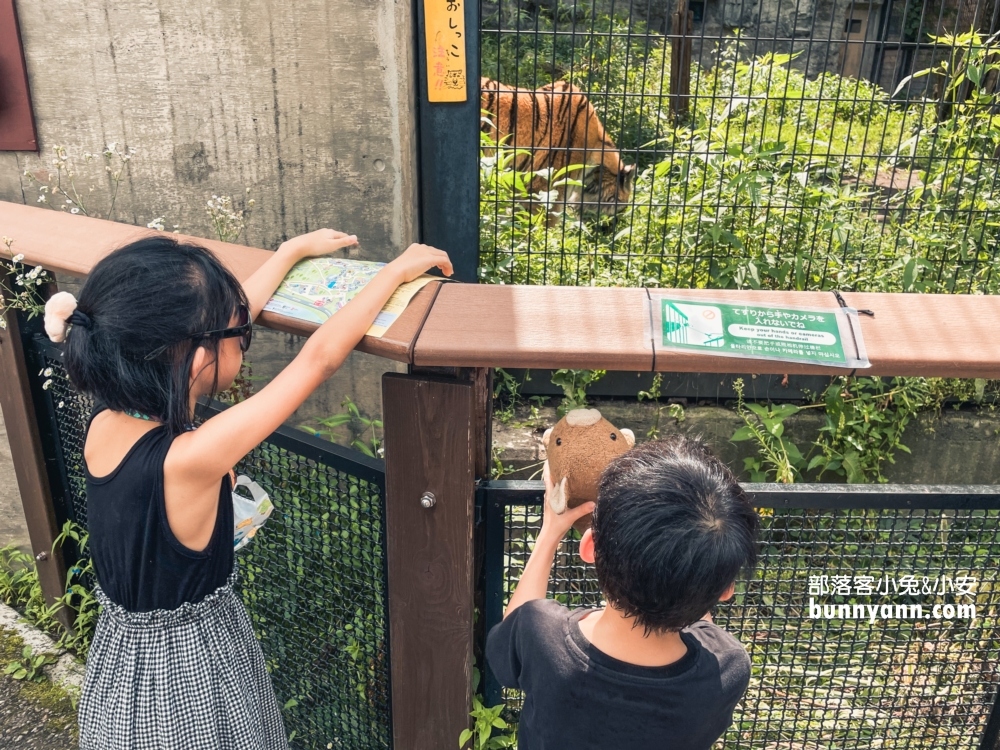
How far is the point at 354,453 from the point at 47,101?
2.43 meters

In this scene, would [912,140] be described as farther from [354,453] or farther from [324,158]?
[354,453]

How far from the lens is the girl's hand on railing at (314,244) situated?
181 centimetres

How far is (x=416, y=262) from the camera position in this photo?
5.58 ft

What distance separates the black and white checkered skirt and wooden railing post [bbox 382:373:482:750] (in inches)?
12.8

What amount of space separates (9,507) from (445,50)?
2544 mm

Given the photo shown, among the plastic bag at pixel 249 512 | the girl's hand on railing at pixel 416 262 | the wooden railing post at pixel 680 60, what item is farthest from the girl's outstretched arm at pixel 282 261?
the wooden railing post at pixel 680 60

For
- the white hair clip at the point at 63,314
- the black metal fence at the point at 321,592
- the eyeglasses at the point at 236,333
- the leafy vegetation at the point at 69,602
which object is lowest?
the leafy vegetation at the point at 69,602

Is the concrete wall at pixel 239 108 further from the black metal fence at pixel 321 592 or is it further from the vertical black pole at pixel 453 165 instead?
the black metal fence at pixel 321 592

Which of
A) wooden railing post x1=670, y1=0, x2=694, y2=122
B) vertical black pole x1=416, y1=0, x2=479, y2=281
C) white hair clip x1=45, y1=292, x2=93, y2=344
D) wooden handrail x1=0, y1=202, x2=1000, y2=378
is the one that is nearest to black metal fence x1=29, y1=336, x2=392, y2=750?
wooden handrail x1=0, y1=202, x2=1000, y2=378

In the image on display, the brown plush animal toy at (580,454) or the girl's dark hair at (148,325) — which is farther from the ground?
the girl's dark hair at (148,325)

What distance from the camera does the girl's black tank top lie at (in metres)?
1.54

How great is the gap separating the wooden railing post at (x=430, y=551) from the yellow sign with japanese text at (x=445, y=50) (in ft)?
6.57

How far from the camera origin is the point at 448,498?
170 cm

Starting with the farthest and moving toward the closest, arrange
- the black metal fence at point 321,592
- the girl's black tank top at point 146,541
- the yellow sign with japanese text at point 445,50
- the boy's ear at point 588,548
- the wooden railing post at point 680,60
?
1. the wooden railing post at point 680,60
2. the yellow sign with japanese text at point 445,50
3. the black metal fence at point 321,592
4. the girl's black tank top at point 146,541
5. the boy's ear at point 588,548
